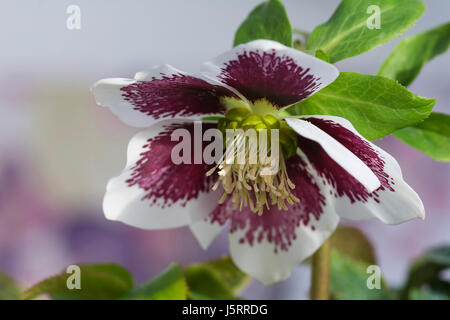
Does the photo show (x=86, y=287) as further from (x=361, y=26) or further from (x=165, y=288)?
(x=361, y=26)

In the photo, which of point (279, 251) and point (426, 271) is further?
point (426, 271)

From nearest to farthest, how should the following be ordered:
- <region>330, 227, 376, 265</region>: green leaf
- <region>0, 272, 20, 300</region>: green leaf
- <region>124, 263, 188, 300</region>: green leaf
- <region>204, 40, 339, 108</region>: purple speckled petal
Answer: <region>204, 40, 339, 108</region>: purple speckled petal
<region>124, 263, 188, 300</region>: green leaf
<region>0, 272, 20, 300</region>: green leaf
<region>330, 227, 376, 265</region>: green leaf

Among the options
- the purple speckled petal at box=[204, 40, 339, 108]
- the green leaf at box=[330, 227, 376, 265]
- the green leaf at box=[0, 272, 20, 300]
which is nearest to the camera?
the purple speckled petal at box=[204, 40, 339, 108]

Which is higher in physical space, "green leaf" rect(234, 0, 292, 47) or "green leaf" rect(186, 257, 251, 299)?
"green leaf" rect(234, 0, 292, 47)

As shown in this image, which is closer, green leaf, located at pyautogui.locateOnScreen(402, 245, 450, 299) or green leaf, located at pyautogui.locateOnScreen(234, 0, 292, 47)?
green leaf, located at pyautogui.locateOnScreen(234, 0, 292, 47)

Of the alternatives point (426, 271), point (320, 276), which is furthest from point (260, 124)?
point (426, 271)

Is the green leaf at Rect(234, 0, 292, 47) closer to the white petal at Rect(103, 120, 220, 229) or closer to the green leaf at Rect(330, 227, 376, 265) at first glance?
the white petal at Rect(103, 120, 220, 229)

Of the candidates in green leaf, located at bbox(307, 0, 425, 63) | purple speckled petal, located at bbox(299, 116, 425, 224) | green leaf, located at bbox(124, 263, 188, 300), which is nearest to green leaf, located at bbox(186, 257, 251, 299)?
green leaf, located at bbox(124, 263, 188, 300)
